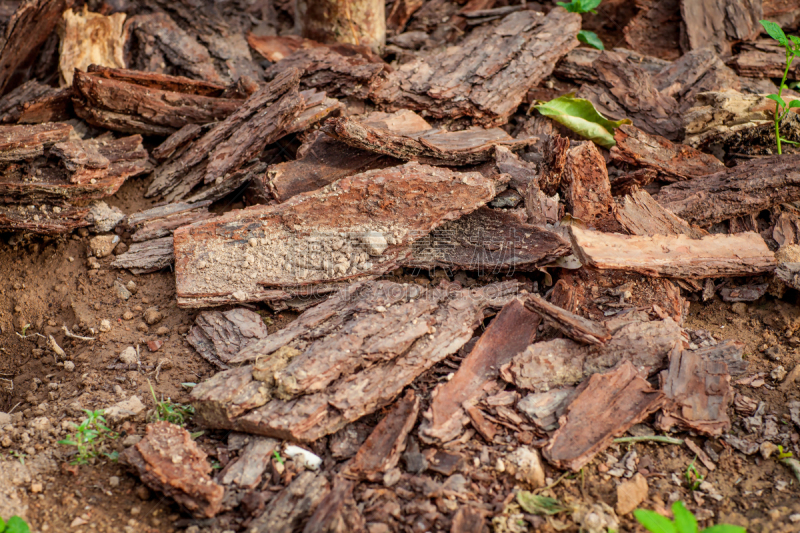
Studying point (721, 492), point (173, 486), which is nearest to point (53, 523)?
point (173, 486)

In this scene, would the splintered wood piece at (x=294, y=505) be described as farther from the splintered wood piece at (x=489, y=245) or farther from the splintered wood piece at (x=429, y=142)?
the splintered wood piece at (x=429, y=142)

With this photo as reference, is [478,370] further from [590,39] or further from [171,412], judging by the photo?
[590,39]

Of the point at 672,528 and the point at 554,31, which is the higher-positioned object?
the point at 554,31

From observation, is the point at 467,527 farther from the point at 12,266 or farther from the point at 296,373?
the point at 12,266

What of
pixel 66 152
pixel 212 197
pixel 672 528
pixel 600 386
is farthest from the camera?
pixel 212 197

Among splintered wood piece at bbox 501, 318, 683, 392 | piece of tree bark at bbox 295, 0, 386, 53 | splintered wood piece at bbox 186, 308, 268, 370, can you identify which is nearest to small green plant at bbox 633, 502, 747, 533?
splintered wood piece at bbox 501, 318, 683, 392

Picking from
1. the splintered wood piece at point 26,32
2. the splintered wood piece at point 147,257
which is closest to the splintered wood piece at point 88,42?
the splintered wood piece at point 26,32
